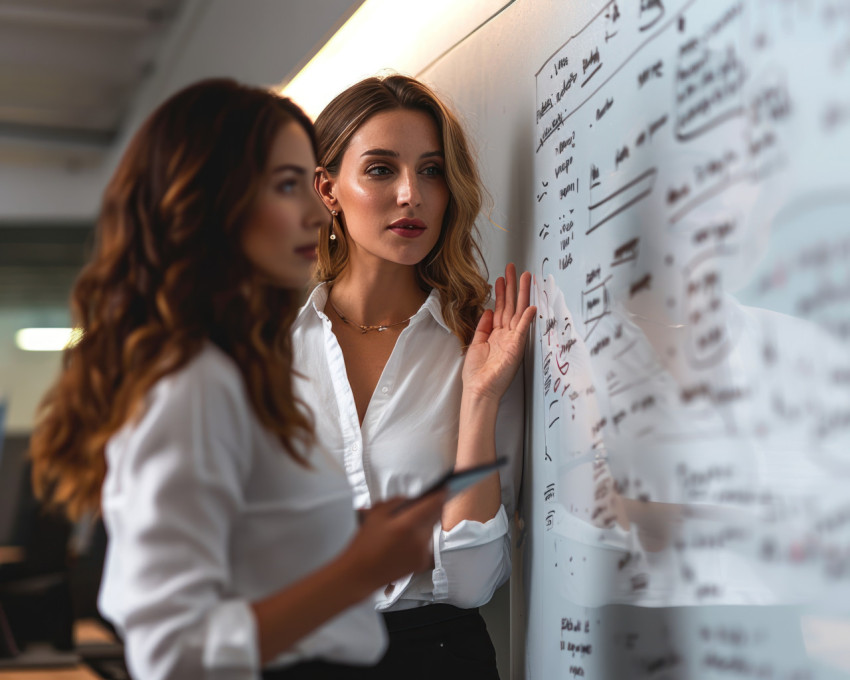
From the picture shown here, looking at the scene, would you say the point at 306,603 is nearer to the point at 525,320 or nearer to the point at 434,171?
the point at 525,320

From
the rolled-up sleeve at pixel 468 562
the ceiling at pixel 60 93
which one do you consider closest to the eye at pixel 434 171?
the rolled-up sleeve at pixel 468 562

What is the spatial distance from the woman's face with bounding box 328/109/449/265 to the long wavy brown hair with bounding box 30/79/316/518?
64cm

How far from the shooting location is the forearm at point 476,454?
1430mm

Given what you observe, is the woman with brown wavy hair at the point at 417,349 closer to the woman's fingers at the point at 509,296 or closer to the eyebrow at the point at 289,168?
the woman's fingers at the point at 509,296

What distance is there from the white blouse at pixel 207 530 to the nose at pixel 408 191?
74 centimetres

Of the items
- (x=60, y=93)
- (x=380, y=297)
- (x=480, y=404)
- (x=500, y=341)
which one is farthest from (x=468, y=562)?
(x=60, y=93)

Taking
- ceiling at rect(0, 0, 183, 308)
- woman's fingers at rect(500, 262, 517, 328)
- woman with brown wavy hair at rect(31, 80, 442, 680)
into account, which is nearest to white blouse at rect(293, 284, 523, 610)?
woman's fingers at rect(500, 262, 517, 328)

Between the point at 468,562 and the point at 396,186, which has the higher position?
the point at 396,186

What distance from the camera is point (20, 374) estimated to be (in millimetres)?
6336

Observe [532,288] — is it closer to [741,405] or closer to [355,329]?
[355,329]

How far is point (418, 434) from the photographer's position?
1.48m

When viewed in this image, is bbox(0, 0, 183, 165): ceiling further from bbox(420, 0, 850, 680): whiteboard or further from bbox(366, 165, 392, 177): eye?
bbox(420, 0, 850, 680): whiteboard

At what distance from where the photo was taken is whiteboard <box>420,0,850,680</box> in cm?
83

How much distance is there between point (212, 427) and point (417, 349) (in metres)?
0.81
